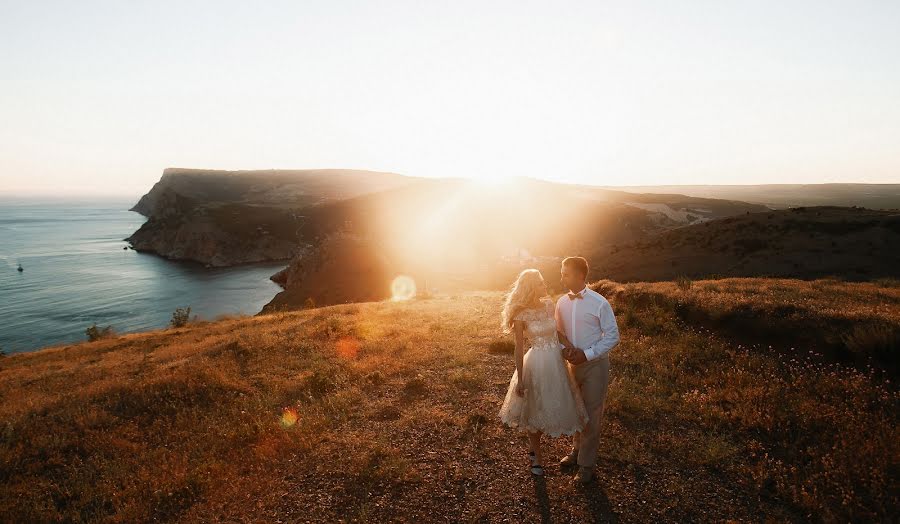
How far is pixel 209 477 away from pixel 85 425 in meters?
4.98

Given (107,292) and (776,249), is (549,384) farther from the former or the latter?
(107,292)

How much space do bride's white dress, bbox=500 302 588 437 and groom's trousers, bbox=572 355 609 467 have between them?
0.13m

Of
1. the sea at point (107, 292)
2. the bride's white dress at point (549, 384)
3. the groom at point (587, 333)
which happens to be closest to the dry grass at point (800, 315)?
the groom at point (587, 333)

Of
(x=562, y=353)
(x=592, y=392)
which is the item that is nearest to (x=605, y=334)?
(x=562, y=353)

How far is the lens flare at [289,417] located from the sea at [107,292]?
50925 mm

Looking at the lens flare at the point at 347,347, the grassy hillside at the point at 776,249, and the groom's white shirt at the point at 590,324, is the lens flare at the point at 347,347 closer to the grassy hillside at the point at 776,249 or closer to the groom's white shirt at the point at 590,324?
the groom's white shirt at the point at 590,324

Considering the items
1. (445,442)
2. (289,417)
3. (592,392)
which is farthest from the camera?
(289,417)

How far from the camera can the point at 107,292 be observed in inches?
2904

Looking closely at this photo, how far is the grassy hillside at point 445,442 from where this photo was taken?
20.9 ft

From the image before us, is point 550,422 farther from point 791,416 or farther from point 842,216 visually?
point 842,216

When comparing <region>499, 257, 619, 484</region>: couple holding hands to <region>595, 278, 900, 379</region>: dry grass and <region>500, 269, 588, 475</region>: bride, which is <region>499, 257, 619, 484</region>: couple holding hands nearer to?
<region>500, 269, 588, 475</region>: bride

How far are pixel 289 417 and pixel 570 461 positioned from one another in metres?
6.52

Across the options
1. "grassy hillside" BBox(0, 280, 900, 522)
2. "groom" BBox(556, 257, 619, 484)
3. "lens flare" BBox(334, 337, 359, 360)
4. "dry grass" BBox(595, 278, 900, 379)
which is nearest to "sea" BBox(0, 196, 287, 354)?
"lens flare" BBox(334, 337, 359, 360)

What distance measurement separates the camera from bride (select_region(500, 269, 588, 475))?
19.8ft
